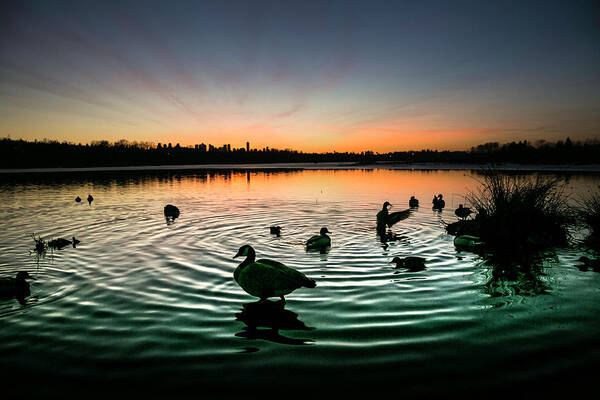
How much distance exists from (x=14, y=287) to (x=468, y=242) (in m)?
12.0

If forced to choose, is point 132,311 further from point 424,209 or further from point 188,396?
point 424,209

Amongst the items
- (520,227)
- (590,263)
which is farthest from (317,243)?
(590,263)

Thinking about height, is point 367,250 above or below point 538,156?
below

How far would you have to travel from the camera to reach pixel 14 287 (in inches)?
274

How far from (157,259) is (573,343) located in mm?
10009

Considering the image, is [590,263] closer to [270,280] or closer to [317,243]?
[317,243]

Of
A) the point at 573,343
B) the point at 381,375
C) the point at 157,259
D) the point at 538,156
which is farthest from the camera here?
the point at 538,156

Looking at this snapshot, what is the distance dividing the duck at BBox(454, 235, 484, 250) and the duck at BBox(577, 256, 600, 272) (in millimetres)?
2519

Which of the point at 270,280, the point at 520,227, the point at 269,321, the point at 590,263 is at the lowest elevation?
the point at 269,321

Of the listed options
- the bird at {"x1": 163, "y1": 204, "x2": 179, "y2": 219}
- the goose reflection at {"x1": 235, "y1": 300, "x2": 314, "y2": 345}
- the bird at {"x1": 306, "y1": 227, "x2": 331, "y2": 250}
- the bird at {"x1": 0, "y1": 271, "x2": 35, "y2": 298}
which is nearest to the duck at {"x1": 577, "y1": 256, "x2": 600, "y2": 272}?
the bird at {"x1": 306, "y1": 227, "x2": 331, "y2": 250}

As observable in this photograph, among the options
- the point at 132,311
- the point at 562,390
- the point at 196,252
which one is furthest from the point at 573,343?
the point at 196,252

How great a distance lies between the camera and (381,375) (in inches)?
167

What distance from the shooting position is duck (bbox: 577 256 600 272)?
332 inches

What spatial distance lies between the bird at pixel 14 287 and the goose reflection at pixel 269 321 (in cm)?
500
